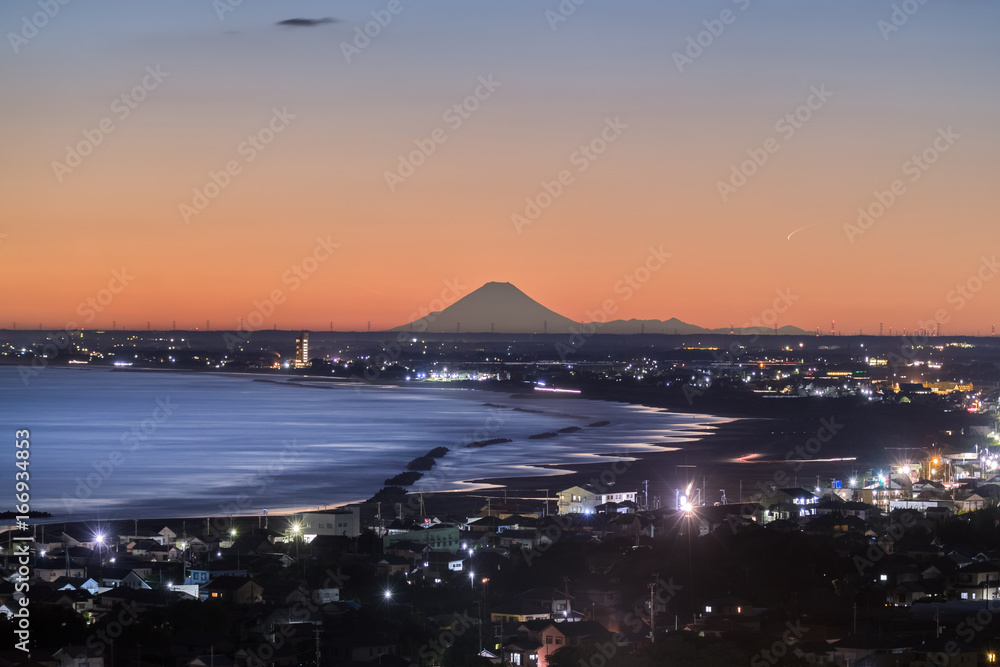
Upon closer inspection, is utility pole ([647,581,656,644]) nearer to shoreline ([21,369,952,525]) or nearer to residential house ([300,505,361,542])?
residential house ([300,505,361,542])

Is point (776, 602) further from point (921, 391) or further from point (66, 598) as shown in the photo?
point (921, 391)

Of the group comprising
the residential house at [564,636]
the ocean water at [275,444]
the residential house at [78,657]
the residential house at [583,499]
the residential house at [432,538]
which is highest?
the ocean water at [275,444]

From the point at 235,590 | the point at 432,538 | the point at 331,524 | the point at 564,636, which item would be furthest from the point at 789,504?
the point at 235,590

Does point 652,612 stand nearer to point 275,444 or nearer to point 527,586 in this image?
point 527,586

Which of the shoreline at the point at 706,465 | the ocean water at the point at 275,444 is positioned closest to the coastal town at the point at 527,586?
the shoreline at the point at 706,465

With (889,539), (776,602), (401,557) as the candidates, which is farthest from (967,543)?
(401,557)

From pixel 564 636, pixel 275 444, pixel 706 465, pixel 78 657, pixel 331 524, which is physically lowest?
pixel 564 636

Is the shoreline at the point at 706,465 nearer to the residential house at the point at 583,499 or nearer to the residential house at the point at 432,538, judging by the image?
the residential house at the point at 583,499

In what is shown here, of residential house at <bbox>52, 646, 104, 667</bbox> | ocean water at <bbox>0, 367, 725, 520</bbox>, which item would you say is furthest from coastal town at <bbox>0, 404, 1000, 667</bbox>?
ocean water at <bbox>0, 367, 725, 520</bbox>
